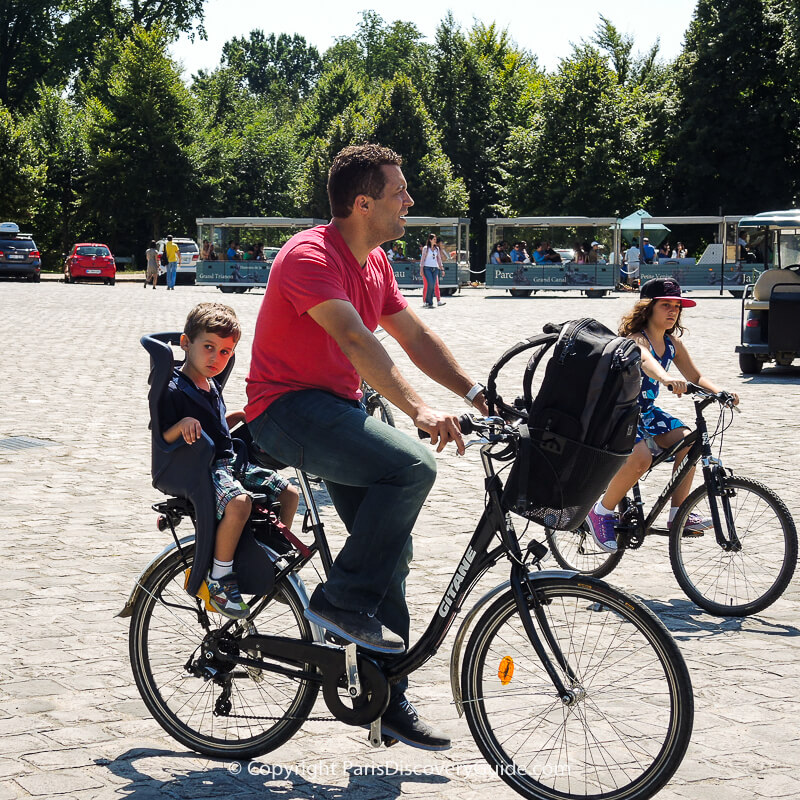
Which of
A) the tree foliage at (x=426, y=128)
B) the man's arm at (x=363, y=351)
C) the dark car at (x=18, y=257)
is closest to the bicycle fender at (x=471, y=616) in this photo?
the man's arm at (x=363, y=351)

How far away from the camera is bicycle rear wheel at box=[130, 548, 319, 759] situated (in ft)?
A: 12.6

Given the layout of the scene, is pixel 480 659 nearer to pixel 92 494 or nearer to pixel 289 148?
pixel 92 494

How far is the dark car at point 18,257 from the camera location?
45062mm

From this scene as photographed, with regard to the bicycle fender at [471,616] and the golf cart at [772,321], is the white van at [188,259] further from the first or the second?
the bicycle fender at [471,616]

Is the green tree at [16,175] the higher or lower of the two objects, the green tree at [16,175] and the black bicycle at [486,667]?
the higher

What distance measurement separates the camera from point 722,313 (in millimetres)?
28859

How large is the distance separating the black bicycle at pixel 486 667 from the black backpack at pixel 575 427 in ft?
0.29

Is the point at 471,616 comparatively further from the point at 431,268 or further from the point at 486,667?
the point at 431,268

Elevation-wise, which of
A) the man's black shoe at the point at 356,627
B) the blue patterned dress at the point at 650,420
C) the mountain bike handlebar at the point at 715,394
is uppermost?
the mountain bike handlebar at the point at 715,394

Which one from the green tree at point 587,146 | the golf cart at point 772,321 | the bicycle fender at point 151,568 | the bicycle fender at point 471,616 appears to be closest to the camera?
the bicycle fender at point 471,616

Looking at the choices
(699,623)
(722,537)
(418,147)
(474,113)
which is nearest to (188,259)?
(418,147)

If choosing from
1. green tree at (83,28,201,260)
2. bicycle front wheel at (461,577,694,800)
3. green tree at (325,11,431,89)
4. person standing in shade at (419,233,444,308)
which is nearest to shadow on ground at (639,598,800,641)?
bicycle front wheel at (461,577,694,800)

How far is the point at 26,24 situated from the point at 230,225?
1434 inches

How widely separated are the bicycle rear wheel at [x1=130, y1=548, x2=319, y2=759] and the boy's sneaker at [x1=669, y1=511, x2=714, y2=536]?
2603mm
